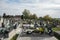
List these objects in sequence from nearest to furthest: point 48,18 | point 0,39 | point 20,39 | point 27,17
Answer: point 0,39 → point 20,39 → point 27,17 → point 48,18

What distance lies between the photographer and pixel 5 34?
10125mm

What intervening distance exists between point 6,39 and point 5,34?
25.9 inches

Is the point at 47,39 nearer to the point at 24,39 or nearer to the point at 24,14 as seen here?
the point at 24,39

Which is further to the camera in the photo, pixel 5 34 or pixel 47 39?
pixel 5 34

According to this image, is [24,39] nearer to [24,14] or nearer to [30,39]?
[30,39]

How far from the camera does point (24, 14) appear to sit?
3350cm

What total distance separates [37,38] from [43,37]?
49 cm

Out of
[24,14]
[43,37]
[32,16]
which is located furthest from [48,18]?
[43,37]

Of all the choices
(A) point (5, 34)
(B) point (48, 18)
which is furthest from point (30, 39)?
(B) point (48, 18)

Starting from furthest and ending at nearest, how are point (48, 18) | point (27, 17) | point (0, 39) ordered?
point (48, 18), point (27, 17), point (0, 39)

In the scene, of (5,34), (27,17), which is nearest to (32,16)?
(27,17)

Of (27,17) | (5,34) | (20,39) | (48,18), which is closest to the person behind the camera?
(20,39)

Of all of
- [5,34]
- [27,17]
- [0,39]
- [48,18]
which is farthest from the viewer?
[48,18]

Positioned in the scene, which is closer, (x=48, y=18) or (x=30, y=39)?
(x=30, y=39)
